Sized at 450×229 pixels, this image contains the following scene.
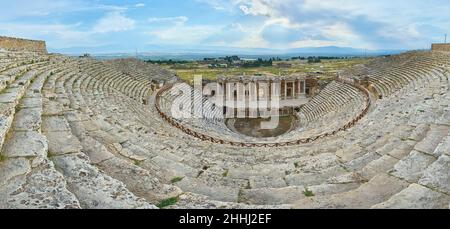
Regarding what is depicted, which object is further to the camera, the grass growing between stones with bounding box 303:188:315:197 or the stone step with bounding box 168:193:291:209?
the grass growing between stones with bounding box 303:188:315:197

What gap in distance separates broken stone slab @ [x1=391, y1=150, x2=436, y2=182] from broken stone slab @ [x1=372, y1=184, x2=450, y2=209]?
920 millimetres

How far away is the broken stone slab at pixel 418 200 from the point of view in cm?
405

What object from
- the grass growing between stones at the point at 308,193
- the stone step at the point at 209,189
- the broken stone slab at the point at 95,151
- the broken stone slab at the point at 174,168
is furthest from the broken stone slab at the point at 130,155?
the grass growing between stones at the point at 308,193

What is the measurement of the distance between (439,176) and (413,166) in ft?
3.55

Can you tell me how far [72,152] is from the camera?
5.45 m

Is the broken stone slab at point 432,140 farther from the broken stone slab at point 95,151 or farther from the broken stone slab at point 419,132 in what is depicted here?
the broken stone slab at point 95,151

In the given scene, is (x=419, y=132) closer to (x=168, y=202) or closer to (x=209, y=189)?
(x=209, y=189)

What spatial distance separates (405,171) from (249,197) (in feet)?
8.85

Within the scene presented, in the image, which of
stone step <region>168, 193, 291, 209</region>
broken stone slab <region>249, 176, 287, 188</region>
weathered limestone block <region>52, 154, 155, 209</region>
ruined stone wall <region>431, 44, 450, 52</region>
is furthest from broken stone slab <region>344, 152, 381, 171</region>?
ruined stone wall <region>431, 44, 450, 52</region>

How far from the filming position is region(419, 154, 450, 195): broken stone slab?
4.48m

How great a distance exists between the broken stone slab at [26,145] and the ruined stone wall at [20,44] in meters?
21.2

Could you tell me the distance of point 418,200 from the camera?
421 cm

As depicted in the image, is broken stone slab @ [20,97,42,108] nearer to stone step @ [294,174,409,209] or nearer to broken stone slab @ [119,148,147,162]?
broken stone slab @ [119,148,147,162]
